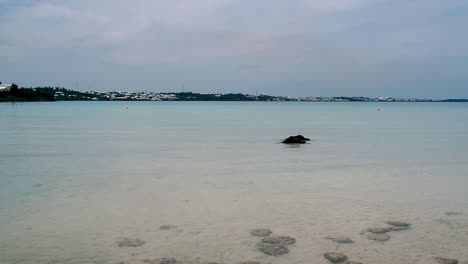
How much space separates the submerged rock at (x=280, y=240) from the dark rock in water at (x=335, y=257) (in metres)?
0.83

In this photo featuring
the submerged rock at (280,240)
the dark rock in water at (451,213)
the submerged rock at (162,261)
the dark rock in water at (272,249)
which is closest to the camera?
the submerged rock at (162,261)

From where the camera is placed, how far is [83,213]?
9.97 metres

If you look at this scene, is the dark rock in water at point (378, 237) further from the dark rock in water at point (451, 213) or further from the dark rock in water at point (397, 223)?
the dark rock in water at point (451, 213)

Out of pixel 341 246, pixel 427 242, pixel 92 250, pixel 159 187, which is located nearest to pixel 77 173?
pixel 159 187

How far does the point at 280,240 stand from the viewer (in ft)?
26.8

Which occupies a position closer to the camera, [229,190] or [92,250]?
[92,250]

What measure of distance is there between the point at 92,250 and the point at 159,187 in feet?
18.2

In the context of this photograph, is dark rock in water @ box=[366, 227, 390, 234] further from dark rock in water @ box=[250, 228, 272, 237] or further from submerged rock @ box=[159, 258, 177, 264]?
submerged rock @ box=[159, 258, 177, 264]

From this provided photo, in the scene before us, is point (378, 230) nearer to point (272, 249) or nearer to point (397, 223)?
point (397, 223)

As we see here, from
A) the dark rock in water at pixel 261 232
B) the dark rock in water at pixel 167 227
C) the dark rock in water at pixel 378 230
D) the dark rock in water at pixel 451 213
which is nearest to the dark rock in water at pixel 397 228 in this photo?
the dark rock in water at pixel 378 230

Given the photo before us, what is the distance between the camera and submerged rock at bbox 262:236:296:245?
316 inches

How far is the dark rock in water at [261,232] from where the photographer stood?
8516 mm

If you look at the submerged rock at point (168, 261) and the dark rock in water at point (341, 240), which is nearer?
the submerged rock at point (168, 261)

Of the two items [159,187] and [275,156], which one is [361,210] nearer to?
[159,187]
